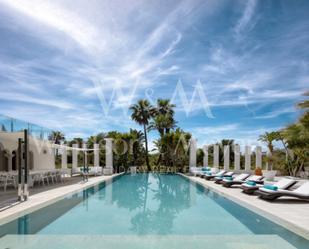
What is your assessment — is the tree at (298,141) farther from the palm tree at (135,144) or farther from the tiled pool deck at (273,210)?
the palm tree at (135,144)

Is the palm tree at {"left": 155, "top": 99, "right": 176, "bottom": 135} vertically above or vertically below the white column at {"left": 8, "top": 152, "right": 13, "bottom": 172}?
above

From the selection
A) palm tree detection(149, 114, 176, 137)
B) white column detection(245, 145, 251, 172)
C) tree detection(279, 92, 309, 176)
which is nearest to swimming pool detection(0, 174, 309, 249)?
tree detection(279, 92, 309, 176)

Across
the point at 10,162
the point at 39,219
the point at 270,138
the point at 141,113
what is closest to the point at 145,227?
the point at 39,219

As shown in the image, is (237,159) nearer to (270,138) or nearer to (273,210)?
(270,138)

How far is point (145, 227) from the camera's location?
6805 mm

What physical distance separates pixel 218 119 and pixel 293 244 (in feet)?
81.9

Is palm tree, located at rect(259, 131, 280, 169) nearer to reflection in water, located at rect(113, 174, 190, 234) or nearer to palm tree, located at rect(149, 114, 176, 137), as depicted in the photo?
palm tree, located at rect(149, 114, 176, 137)

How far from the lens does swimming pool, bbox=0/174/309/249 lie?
5.49 metres

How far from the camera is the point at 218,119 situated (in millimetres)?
29797

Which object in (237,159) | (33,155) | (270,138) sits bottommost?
(237,159)

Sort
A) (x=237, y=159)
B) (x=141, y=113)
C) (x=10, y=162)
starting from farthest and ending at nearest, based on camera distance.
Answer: (x=141, y=113)
(x=237, y=159)
(x=10, y=162)

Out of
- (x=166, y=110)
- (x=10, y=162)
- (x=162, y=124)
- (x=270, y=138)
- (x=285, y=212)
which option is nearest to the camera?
(x=285, y=212)

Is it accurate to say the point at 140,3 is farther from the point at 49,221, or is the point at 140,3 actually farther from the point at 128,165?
the point at 128,165

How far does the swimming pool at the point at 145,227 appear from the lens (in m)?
5.49
